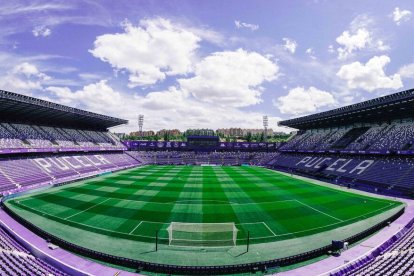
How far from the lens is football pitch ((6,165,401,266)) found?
942 inches

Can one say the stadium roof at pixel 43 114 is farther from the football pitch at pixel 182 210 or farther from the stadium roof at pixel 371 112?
the stadium roof at pixel 371 112

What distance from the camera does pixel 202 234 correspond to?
2364cm

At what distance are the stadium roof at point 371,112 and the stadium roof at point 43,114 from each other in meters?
62.9

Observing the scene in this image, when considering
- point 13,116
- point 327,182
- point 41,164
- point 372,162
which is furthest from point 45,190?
point 372,162

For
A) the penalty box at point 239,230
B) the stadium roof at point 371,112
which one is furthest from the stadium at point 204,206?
the stadium roof at point 371,112

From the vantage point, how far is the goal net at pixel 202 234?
21906mm

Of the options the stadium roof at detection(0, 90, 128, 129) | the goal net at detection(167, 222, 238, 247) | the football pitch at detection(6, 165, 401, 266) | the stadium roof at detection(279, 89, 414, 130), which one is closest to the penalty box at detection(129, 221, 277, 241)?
the football pitch at detection(6, 165, 401, 266)

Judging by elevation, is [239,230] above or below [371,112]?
below

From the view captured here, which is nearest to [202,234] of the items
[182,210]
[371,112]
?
[182,210]

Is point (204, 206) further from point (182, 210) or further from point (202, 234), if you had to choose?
point (202, 234)

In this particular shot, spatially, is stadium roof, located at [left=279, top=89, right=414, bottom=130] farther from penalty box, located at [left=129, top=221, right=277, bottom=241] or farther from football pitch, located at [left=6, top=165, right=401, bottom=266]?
penalty box, located at [left=129, top=221, right=277, bottom=241]

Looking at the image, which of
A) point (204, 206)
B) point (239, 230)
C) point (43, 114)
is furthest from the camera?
point (43, 114)

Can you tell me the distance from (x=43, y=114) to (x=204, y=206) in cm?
4905

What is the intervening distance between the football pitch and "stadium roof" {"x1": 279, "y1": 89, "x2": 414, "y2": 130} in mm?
20374
